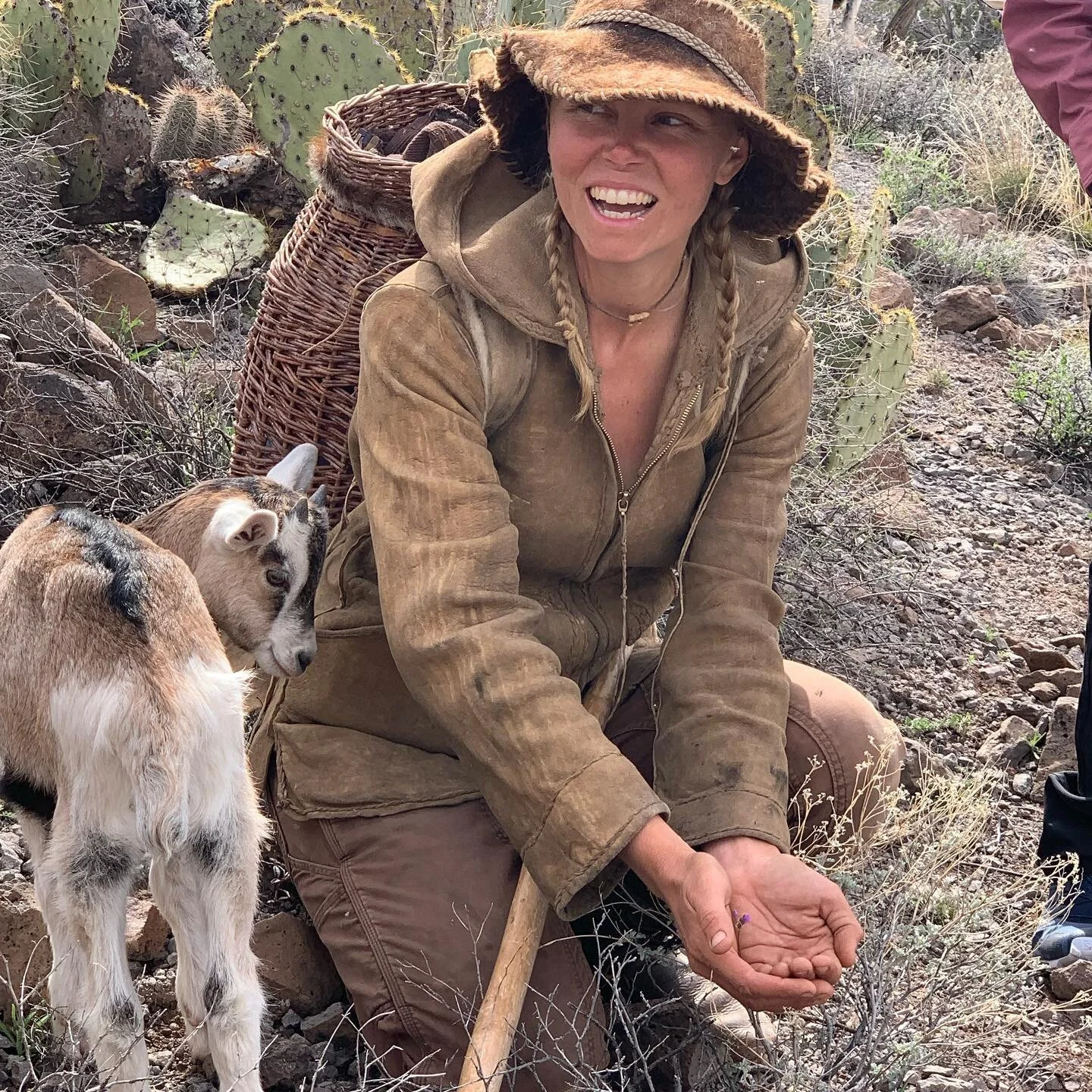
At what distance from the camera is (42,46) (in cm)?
653

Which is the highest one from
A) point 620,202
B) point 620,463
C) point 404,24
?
point 620,202

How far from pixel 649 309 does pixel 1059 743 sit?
7.17 feet

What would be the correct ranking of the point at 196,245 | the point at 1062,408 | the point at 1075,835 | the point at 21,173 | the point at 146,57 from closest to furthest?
the point at 1075,835
the point at 21,173
the point at 196,245
the point at 1062,408
the point at 146,57

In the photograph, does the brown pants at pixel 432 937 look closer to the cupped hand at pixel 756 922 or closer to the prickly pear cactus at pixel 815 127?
the cupped hand at pixel 756 922

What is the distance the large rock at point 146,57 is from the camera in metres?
7.89

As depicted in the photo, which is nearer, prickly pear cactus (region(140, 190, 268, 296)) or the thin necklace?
the thin necklace

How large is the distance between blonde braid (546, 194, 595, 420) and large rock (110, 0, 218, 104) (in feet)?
19.6

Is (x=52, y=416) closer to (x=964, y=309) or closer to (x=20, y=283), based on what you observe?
(x=20, y=283)

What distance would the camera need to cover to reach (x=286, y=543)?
133 inches

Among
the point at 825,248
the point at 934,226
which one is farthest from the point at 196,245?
the point at 934,226

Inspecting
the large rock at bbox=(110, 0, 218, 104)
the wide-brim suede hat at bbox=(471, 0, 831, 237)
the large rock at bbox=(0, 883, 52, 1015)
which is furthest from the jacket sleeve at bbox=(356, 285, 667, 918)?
the large rock at bbox=(110, 0, 218, 104)

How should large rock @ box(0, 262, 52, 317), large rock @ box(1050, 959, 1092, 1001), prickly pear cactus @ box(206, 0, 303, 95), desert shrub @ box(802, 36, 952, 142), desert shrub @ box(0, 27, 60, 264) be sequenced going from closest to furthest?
large rock @ box(1050, 959, 1092, 1001) < large rock @ box(0, 262, 52, 317) < desert shrub @ box(0, 27, 60, 264) < prickly pear cactus @ box(206, 0, 303, 95) < desert shrub @ box(802, 36, 952, 142)

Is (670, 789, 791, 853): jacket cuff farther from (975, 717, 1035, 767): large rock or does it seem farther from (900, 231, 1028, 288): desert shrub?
(900, 231, 1028, 288): desert shrub

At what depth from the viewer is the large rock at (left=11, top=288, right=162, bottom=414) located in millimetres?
4559
